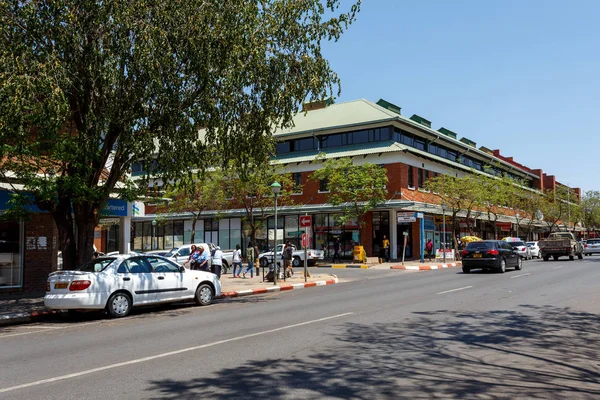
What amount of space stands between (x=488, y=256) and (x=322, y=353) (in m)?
19.3

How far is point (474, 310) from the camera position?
12.1 m

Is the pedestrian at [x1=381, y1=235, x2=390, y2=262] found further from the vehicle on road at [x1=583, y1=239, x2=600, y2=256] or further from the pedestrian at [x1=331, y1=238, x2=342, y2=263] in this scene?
Answer: the vehicle on road at [x1=583, y1=239, x2=600, y2=256]

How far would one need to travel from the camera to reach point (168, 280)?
558 inches

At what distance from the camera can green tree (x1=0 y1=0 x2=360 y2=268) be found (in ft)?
39.0

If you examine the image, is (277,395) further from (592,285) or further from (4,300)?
(592,285)

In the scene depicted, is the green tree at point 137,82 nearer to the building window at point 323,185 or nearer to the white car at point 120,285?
the white car at point 120,285

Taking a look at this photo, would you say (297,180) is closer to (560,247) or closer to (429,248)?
(429,248)

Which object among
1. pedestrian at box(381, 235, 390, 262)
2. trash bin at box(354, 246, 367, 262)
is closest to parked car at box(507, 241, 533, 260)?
pedestrian at box(381, 235, 390, 262)

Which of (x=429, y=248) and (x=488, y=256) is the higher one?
(x=429, y=248)

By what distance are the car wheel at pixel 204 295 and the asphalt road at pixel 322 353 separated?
128 cm

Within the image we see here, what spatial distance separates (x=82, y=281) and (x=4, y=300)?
5.47m

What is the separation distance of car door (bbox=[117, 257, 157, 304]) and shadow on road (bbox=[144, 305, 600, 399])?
608 cm

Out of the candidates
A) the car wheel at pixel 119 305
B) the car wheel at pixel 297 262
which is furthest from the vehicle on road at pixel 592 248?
the car wheel at pixel 119 305

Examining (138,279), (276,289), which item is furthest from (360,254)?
(138,279)
